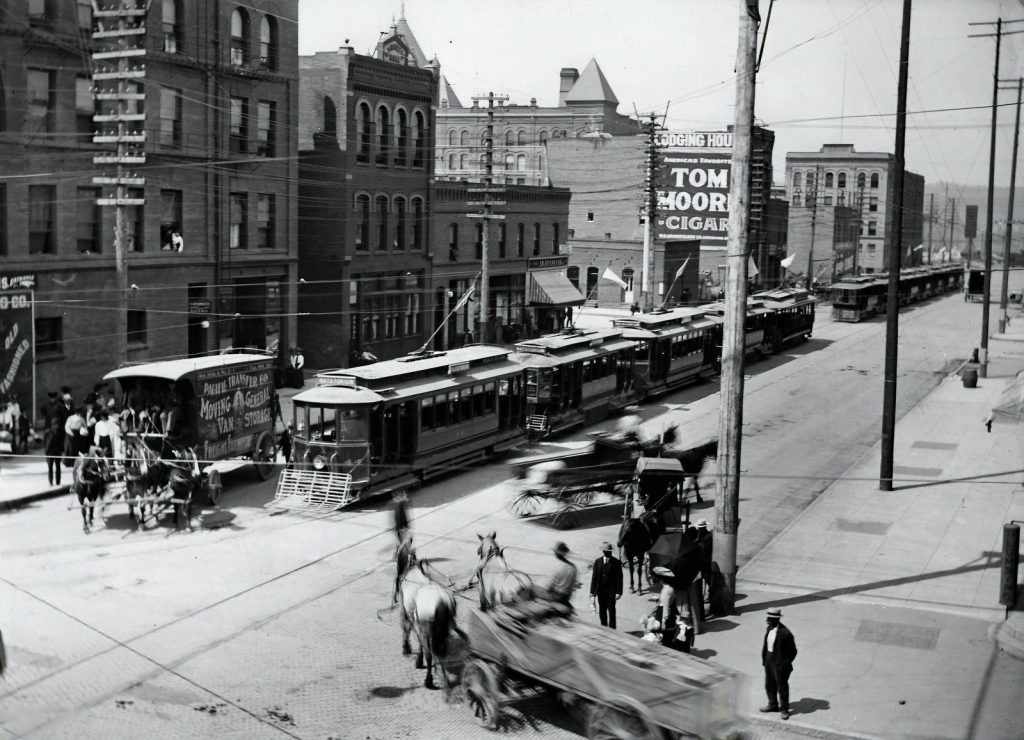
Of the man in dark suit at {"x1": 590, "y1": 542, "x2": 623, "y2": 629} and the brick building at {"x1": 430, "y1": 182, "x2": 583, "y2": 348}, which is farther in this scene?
the brick building at {"x1": 430, "y1": 182, "x2": 583, "y2": 348}

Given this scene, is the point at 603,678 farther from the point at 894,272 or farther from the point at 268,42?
the point at 268,42

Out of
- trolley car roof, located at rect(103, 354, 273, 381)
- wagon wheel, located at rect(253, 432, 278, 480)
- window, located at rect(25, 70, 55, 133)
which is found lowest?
wagon wheel, located at rect(253, 432, 278, 480)

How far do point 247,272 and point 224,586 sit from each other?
19.4 meters

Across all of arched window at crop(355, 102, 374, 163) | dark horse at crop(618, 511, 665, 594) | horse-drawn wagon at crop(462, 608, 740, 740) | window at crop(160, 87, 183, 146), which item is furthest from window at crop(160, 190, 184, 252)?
horse-drawn wagon at crop(462, 608, 740, 740)

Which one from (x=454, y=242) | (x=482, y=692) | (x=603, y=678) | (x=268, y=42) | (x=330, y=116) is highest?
(x=268, y=42)

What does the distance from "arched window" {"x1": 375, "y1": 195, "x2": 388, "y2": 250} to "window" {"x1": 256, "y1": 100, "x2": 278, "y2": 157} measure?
710cm

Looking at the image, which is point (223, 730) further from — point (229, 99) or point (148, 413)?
point (229, 99)

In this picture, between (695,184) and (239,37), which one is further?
(695,184)

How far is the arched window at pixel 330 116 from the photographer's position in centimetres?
3850

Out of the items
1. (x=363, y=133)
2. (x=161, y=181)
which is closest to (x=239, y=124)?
(x=161, y=181)

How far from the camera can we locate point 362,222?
3962 centimetres

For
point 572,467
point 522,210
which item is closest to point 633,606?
point 572,467

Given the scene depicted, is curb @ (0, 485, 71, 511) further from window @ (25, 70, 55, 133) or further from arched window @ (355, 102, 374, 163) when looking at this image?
arched window @ (355, 102, 374, 163)

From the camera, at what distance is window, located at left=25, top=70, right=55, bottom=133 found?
2056 cm
